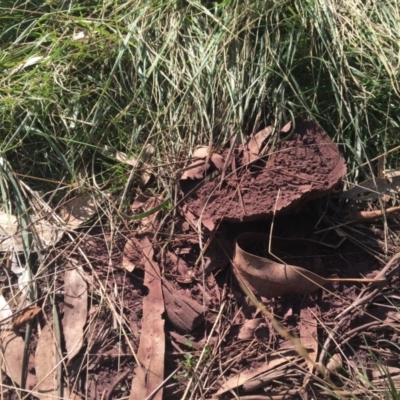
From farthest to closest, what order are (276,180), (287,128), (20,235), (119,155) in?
(119,155), (20,235), (287,128), (276,180)

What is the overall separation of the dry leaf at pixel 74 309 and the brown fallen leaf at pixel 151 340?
25 cm

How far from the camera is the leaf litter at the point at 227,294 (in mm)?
2041

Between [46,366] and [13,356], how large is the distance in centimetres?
15

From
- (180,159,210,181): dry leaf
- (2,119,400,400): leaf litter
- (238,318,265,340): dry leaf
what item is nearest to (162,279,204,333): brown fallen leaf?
(2,119,400,400): leaf litter

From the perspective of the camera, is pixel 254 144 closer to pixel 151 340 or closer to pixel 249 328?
pixel 249 328

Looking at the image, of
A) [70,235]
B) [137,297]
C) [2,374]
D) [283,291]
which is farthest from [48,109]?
[283,291]

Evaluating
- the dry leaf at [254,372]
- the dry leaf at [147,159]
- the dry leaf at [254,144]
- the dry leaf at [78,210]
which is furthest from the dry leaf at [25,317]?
the dry leaf at [254,144]

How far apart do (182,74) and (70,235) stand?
2.76 ft

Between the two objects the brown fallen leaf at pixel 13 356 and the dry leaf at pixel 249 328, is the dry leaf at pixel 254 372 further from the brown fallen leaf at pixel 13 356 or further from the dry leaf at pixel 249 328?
the brown fallen leaf at pixel 13 356

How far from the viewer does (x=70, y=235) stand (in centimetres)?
236

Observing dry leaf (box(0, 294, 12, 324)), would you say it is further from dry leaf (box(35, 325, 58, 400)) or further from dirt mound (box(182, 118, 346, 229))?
dirt mound (box(182, 118, 346, 229))

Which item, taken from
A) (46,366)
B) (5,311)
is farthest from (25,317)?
(46,366)

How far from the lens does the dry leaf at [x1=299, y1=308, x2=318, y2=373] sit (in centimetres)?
204

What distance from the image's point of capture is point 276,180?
2.13 m
